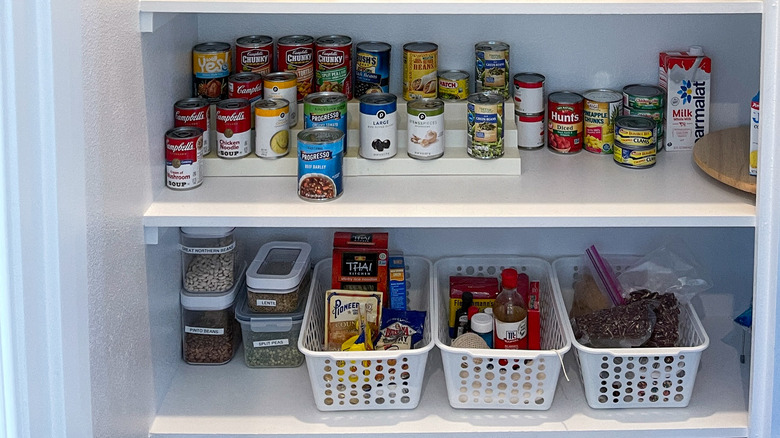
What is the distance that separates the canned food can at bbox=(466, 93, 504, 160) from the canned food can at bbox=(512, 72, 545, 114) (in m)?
0.13

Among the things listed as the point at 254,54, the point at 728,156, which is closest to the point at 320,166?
the point at 254,54

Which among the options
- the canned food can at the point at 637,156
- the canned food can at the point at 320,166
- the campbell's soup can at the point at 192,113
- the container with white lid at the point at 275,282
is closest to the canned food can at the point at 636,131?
the canned food can at the point at 637,156

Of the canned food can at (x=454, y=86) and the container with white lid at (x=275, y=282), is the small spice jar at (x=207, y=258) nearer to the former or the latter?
the container with white lid at (x=275, y=282)

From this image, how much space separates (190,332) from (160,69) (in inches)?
20.4

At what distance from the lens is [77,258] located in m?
1.33

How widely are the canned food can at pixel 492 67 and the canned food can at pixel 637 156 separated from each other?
0.79 feet

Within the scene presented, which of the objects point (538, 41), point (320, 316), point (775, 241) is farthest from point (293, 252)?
point (775, 241)

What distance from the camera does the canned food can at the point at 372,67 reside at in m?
1.90

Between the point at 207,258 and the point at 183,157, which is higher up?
the point at 183,157

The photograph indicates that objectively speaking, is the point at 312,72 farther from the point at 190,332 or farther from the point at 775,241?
the point at 775,241

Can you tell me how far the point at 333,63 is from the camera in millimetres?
1895

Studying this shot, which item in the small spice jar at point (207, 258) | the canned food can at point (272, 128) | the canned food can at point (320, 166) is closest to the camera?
the canned food can at point (320, 166)

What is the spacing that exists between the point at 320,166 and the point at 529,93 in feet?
1.54

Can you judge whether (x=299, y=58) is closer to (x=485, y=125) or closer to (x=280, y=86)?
(x=280, y=86)
